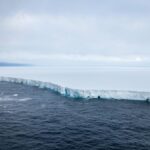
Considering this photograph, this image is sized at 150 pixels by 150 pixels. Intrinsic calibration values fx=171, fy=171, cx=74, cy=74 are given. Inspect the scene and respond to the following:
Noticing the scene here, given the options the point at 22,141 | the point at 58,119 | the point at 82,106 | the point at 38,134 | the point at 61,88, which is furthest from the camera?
the point at 61,88

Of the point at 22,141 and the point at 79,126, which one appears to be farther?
the point at 79,126

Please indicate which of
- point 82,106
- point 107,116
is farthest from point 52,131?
point 82,106

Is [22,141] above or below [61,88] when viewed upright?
below

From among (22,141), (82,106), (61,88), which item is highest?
(61,88)

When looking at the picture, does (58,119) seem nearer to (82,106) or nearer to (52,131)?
(52,131)

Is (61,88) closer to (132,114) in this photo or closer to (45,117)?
(45,117)

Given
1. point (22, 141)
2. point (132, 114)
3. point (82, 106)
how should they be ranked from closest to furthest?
point (22, 141)
point (132, 114)
point (82, 106)
